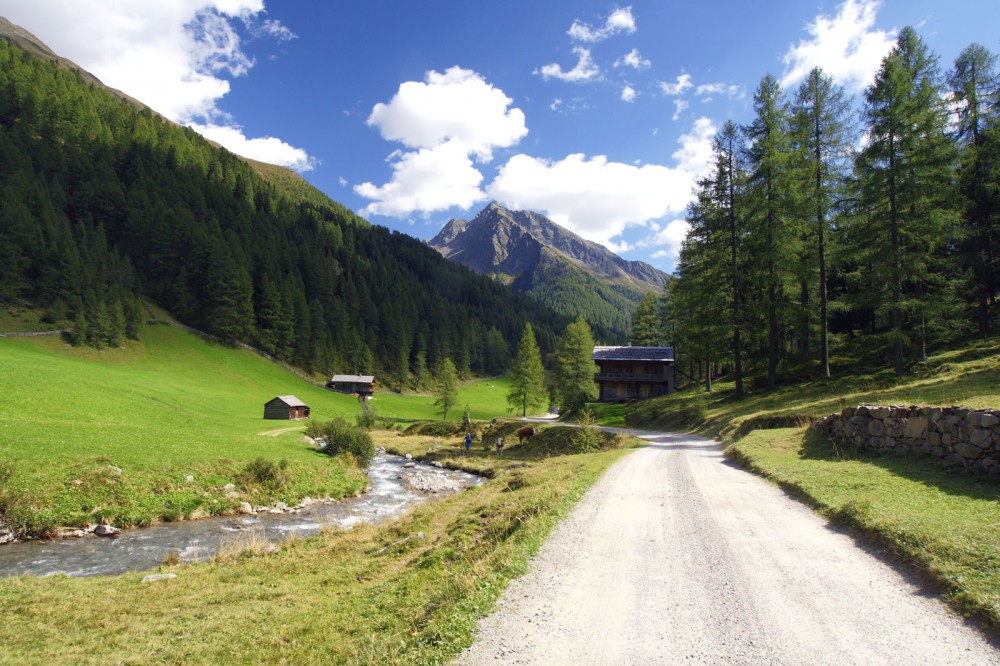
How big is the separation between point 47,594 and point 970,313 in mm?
51234

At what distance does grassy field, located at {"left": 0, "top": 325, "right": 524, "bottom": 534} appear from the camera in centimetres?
1919

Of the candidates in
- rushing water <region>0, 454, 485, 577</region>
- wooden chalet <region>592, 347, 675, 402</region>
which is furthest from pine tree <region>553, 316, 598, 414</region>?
rushing water <region>0, 454, 485, 577</region>

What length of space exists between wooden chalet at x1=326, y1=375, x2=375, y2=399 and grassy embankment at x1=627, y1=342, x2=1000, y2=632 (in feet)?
247

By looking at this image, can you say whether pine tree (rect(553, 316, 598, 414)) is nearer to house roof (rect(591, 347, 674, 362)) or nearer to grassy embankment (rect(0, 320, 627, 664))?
house roof (rect(591, 347, 674, 362))

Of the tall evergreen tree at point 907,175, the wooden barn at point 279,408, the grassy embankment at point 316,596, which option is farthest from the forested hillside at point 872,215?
the wooden barn at point 279,408

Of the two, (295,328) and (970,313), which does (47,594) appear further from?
(295,328)

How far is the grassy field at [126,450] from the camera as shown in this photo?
1919 centimetres

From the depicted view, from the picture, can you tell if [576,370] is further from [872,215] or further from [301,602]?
[301,602]

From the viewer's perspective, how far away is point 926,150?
27.7m

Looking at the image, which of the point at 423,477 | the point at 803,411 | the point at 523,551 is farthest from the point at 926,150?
the point at 423,477

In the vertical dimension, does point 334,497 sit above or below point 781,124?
below

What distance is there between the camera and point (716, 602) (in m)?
6.75

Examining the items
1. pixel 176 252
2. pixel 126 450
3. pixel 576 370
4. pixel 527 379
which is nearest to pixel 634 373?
pixel 576 370

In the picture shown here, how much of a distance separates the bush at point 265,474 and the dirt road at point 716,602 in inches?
821
